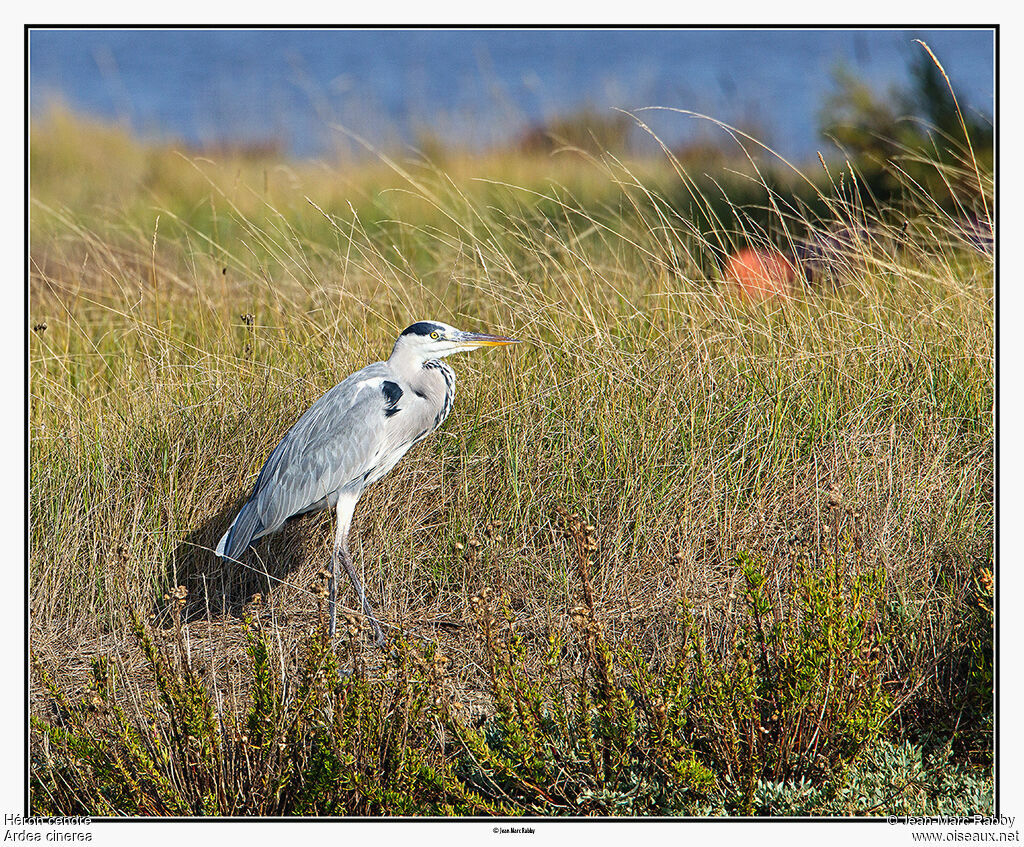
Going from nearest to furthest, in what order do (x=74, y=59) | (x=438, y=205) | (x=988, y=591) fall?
(x=988, y=591) < (x=438, y=205) < (x=74, y=59)

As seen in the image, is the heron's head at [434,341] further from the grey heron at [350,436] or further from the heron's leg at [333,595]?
the heron's leg at [333,595]

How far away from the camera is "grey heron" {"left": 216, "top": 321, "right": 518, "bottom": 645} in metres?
3.50

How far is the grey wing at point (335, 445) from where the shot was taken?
3498 millimetres

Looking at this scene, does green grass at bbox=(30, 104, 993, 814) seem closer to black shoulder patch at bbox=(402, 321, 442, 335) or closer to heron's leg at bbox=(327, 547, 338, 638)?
heron's leg at bbox=(327, 547, 338, 638)

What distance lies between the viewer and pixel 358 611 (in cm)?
382

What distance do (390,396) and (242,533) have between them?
74cm

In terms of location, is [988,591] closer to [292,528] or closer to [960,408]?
[960,408]

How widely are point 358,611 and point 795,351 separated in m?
2.15

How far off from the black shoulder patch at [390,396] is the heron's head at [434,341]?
0.13m

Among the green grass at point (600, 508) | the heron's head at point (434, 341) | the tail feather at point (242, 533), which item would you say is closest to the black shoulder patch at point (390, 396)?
the heron's head at point (434, 341)

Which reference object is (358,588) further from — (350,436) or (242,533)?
(350,436)

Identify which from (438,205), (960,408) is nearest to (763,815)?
(960,408)

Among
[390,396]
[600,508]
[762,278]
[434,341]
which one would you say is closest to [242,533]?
[390,396]

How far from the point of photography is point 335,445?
3527 mm
